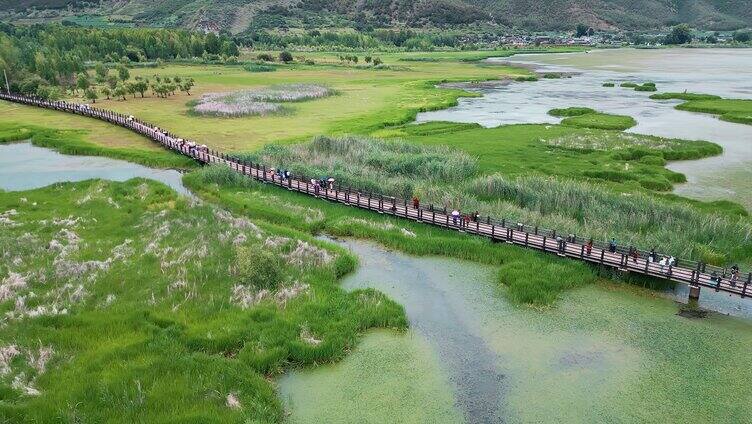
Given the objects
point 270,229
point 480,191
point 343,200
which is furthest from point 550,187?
point 270,229

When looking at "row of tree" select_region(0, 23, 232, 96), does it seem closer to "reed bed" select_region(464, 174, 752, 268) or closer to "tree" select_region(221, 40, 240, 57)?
"tree" select_region(221, 40, 240, 57)

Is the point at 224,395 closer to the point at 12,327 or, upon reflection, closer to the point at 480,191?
the point at 12,327

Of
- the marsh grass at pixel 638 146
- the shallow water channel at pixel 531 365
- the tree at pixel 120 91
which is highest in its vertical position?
the tree at pixel 120 91

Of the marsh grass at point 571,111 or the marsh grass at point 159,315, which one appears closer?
the marsh grass at point 159,315

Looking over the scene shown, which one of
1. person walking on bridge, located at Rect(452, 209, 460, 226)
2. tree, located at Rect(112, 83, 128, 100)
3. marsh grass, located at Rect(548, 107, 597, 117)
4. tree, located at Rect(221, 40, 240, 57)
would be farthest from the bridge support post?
tree, located at Rect(221, 40, 240, 57)

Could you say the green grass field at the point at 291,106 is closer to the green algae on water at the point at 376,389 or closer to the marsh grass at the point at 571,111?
the marsh grass at the point at 571,111

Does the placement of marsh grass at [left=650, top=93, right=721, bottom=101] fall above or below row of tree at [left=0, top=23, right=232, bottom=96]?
below

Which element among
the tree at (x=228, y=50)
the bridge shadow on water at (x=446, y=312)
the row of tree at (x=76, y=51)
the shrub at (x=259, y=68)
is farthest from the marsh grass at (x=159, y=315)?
the tree at (x=228, y=50)
